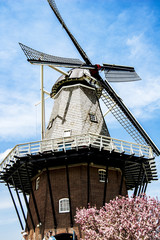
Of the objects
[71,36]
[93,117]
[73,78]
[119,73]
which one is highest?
[71,36]

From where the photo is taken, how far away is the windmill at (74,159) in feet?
49.3

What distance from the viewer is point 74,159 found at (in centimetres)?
1617

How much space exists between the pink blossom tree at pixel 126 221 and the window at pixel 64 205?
7.88ft

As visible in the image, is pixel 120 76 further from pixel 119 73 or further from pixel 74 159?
pixel 74 159

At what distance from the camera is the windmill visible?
49.3 feet

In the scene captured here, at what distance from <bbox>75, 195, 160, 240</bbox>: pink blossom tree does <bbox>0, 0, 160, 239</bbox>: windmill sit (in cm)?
230

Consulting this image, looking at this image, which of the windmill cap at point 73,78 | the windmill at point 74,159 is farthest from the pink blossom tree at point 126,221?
the windmill cap at point 73,78

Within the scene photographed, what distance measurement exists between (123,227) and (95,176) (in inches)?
221

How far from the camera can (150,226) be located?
11008 mm

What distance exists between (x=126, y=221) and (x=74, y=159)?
19.6ft

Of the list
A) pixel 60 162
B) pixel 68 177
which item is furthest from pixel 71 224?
pixel 60 162

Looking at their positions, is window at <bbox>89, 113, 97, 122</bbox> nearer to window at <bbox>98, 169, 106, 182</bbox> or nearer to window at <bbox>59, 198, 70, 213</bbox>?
window at <bbox>98, 169, 106, 182</bbox>

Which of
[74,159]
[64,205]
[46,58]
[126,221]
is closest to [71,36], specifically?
[46,58]

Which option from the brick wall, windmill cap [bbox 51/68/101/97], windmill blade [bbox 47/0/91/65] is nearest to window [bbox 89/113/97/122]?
windmill cap [bbox 51/68/101/97]
